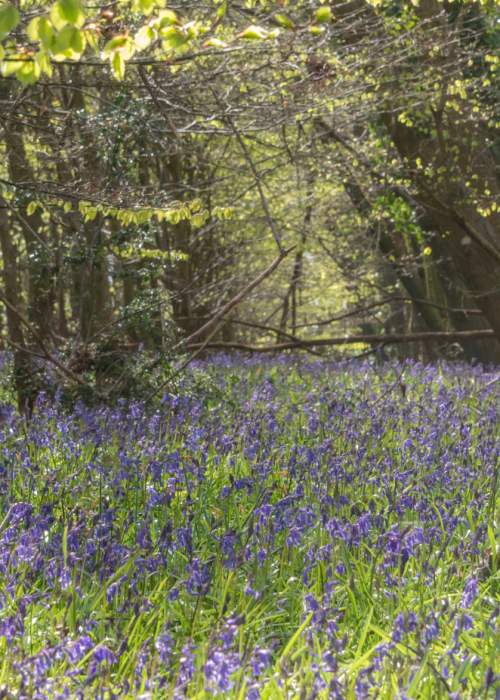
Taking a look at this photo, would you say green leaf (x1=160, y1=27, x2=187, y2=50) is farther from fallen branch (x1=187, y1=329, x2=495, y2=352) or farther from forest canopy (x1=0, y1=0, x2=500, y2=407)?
fallen branch (x1=187, y1=329, x2=495, y2=352)

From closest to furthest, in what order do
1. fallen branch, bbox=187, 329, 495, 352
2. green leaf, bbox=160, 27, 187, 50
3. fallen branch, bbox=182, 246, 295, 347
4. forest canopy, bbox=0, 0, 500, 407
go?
1. green leaf, bbox=160, 27, 187, 50
2. forest canopy, bbox=0, 0, 500, 407
3. fallen branch, bbox=182, 246, 295, 347
4. fallen branch, bbox=187, 329, 495, 352

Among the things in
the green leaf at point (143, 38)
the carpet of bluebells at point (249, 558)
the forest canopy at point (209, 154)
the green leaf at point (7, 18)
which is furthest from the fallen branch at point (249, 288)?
the green leaf at point (7, 18)

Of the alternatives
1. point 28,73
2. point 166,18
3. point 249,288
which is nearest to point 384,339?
point 249,288

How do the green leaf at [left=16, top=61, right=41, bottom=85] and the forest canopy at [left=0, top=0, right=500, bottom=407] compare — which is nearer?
the green leaf at [left=16, top=61, right=41, bottom=85]

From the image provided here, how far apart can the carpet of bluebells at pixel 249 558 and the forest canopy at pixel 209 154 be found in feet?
5.18

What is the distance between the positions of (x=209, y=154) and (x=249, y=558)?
13.1 m

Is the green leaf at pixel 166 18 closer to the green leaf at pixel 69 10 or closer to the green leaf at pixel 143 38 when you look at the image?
the green leaf at pixel 143 38

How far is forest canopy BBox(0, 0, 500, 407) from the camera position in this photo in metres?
6.85

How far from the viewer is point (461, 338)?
15422 mm

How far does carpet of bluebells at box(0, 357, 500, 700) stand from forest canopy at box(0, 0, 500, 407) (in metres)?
1.58

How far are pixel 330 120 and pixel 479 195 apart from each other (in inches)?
157

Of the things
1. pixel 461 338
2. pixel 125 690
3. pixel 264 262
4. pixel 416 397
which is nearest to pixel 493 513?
pixel 125 690

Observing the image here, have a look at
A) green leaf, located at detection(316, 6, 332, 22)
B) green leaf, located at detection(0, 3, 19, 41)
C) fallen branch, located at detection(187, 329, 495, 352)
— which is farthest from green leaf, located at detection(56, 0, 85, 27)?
fallen branch, located at detection(187, 329, 495, 352)

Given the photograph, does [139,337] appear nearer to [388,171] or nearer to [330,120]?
[388,171]
